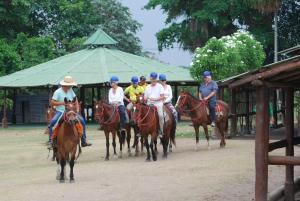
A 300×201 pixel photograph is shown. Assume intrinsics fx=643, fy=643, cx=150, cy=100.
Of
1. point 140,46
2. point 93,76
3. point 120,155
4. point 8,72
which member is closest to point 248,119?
point 120,155

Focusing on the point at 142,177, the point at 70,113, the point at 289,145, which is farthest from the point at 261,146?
the point at 142,177

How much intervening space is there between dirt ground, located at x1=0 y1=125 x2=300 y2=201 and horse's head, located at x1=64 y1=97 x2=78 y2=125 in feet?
4.50

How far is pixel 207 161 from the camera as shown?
56.6 ft

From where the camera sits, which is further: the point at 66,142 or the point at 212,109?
the point at 212,109

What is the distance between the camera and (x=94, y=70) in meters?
38.5

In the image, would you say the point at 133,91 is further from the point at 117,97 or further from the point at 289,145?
the point at 289,145

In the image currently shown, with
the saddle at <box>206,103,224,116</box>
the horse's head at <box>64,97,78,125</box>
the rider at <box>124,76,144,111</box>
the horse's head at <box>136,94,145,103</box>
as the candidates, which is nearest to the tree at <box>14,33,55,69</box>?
the saddle at <box>206,103,224,116</box>

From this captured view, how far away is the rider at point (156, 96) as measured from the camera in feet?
58.9

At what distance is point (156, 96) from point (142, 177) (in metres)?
3.91

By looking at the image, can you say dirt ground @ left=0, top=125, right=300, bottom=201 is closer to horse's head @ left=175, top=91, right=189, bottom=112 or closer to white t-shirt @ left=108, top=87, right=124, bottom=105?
horse's head @ left=175, top=91, right=189, bottom=112

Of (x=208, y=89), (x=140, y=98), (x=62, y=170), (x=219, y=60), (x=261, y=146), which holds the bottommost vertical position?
(x=62, y=170)

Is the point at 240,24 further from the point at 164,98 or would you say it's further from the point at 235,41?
the point at 164,98

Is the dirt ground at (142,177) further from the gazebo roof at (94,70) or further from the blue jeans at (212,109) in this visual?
the gazebo roof at (94,70)

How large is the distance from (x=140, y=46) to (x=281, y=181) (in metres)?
48.5
